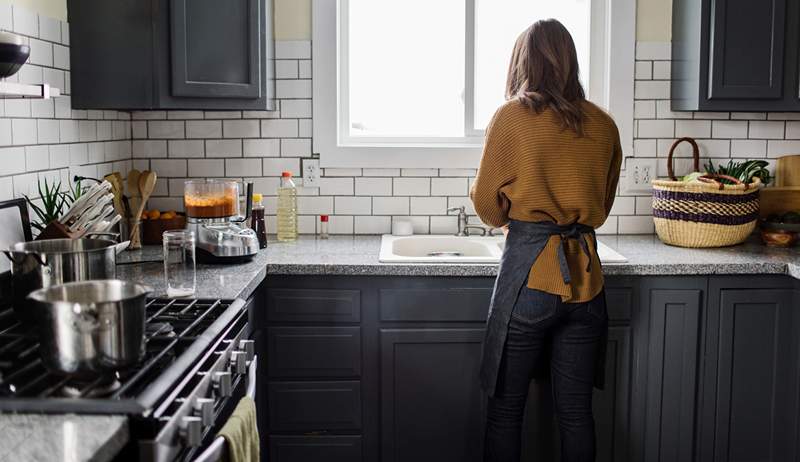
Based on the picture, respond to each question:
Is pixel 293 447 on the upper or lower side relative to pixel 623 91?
lower

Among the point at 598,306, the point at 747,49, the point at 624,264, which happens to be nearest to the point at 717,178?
the point at 747,49

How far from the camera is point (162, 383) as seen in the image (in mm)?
1643

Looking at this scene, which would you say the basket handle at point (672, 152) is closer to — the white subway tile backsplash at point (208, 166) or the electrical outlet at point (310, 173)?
the electrical outlet at point (310, 173)

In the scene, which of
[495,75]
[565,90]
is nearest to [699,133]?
[495,75]

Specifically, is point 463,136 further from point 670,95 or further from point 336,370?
point 336,370

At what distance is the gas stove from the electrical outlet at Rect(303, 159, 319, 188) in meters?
1.56

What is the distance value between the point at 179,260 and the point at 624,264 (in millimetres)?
1507

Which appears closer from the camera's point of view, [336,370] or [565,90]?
[565,90]

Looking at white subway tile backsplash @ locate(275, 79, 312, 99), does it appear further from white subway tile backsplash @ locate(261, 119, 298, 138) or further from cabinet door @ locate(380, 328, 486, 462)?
cabinet door @ locate(380, 328, 486, 462)

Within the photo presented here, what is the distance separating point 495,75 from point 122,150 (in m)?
1.59

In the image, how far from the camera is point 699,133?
3.83m

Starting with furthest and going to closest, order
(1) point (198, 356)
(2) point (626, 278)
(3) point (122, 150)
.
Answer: (3) point (122, 150), (2) point (626, 278), (1) point (198, 356)

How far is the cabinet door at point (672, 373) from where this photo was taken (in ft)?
10.5

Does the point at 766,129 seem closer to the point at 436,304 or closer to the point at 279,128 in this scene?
the point at 436,304
